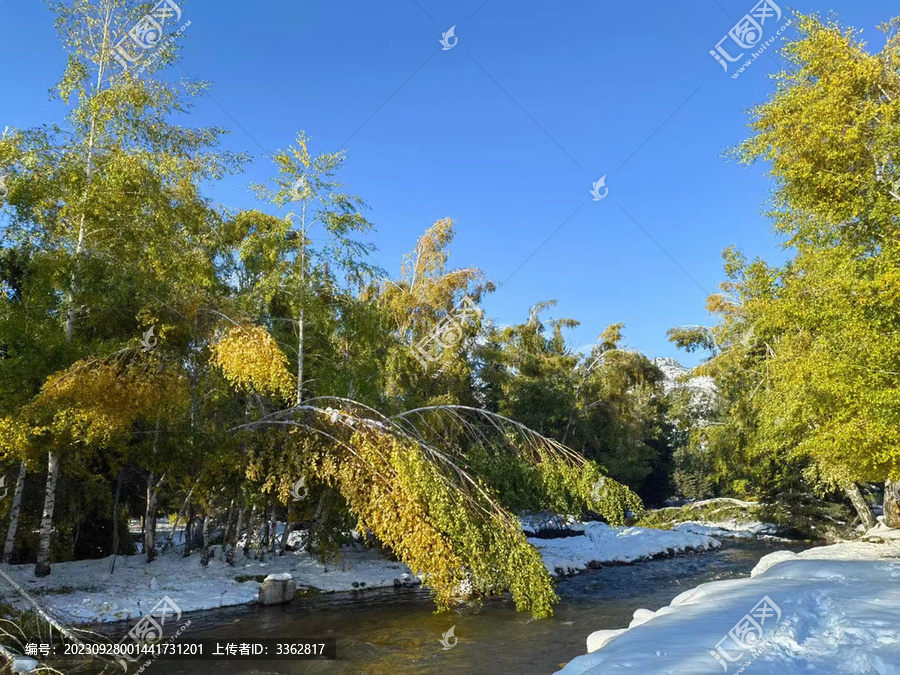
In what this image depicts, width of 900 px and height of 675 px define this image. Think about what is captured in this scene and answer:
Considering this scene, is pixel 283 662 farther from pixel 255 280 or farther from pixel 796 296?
pixel 796 296

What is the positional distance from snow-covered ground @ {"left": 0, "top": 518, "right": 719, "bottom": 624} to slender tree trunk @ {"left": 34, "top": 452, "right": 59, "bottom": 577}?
0.75 feet

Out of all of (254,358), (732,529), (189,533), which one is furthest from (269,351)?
(732,529)

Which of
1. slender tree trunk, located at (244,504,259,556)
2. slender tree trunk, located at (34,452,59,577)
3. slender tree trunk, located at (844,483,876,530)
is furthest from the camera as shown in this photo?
slender tree trunk, located at (844,483,876,530)

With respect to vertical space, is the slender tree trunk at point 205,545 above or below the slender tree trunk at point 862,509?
above

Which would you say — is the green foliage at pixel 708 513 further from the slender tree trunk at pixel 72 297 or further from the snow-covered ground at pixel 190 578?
the slender tree trunk at pixel 72 297

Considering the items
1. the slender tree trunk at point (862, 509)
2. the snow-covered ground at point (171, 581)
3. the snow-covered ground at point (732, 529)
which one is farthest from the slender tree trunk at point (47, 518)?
the slender tree trunk at point (862, 509)

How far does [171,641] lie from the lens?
867cm

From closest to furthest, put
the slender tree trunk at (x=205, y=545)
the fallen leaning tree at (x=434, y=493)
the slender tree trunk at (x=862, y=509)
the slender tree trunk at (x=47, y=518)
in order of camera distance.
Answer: the fallen leaning tree at (x=434, y=493)
the slender tree trunk at (x=47, y=518)
the slender tree trunk at (x=205, y=545)
the slender tree trunk at (x=862, y=509)

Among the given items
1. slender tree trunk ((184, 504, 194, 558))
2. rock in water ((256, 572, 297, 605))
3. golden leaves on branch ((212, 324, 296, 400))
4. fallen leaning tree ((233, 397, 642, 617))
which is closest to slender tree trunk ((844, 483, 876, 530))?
fallen leaning tree ((233, 397, 642, 617))

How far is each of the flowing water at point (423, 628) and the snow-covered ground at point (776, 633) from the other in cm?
170

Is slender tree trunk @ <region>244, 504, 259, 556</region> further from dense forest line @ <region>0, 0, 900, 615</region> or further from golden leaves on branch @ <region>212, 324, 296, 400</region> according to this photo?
golden leaves on branch @ <region>212, 324, 296, 400</region>

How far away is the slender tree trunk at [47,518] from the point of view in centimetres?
1032

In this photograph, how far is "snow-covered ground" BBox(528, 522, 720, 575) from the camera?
54.2 ft

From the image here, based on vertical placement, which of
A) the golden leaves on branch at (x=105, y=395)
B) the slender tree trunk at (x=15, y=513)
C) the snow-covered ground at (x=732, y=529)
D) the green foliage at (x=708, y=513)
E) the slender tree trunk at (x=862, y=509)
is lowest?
the snow-covered ground at (x=732, y=529)
